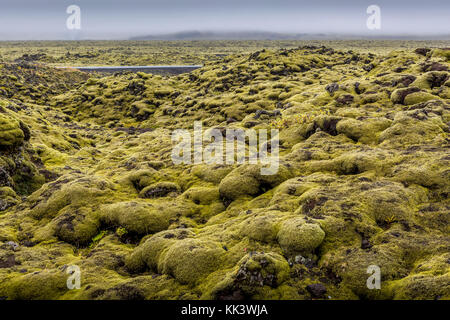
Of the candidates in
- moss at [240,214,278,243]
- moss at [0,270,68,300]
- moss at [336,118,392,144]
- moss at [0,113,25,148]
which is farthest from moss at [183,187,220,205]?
moss at [0,113,25,148]

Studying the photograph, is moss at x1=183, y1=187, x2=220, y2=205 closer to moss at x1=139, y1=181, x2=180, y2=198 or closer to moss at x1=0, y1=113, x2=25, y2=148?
moss at x1=139, y1=181, x2=180, y2=198

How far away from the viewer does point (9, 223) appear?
1380cm

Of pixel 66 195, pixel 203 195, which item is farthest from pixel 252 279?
Result: pixel 66 195

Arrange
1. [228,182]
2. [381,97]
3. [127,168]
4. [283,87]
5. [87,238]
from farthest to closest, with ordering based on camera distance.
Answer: [283,87], [381,97], [127,168], [228,182], [87,238]

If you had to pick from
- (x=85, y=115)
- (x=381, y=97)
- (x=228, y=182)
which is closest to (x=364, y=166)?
(x=228, y=182)

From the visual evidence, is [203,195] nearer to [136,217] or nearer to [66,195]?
[136,217]

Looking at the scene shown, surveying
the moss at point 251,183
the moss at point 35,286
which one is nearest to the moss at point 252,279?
the moss at point 35,286

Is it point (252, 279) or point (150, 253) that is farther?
point (150, 253)

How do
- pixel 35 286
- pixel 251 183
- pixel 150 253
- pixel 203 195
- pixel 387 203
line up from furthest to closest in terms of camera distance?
pixel 203 195
pixel 251 183
pixel 387 203
pixel 150 253
pixel 35 286

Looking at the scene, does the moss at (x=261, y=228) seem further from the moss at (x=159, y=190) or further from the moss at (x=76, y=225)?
the moss at (x=76, y=225)

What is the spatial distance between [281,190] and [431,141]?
8.84 m

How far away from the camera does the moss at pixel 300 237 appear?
945 centimetres

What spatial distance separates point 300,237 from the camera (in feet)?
31.6
